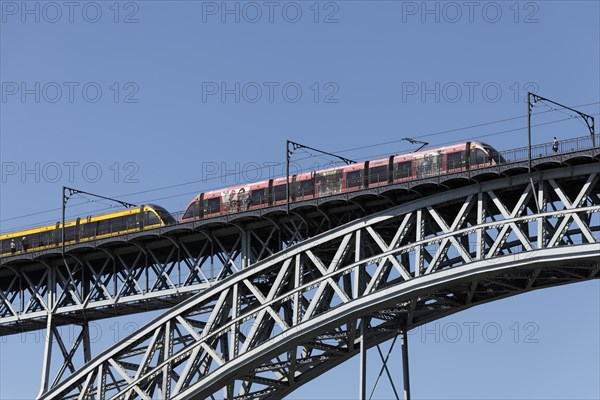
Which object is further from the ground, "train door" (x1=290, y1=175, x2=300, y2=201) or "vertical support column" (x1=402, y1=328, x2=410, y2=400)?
"train door" (x1=290, y1=175, x2=300, y2=201)

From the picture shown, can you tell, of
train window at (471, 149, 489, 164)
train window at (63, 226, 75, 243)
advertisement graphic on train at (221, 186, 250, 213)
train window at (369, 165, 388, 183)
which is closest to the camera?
train window at (471, 149, 489, 164)

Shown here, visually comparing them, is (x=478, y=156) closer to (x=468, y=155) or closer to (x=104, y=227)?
(x=468, y=155)

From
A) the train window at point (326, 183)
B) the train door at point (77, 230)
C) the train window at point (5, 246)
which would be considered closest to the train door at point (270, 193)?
the train window at point (326, 183)

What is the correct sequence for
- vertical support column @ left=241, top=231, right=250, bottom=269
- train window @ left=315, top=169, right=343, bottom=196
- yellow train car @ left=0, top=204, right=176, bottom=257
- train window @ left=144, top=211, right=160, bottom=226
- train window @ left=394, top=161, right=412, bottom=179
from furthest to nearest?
yellow train car @ left=0, top=204, right=176, bottom=257, train window @ left=144, top=211, right=160, bottom=226, vertical support column @ left=241, top=231, right=250, bottom=269, train window @ left=315, top=169, right=343, bottom=196, train window @ left=394, top=161, right=412, bottom=179

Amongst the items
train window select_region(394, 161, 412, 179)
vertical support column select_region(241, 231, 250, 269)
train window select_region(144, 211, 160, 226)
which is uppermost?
train window select_region(144, 211, 160, 226)

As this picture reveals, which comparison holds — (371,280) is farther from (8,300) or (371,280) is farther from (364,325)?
(8,300)

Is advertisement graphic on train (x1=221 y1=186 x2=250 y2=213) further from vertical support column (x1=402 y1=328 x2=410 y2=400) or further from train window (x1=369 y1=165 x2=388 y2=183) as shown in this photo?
vertical support column (x1=402 y1=328 x2=410 y2=400)

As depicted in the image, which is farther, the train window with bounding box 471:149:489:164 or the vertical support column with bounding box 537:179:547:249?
the train window with bounding box 471:149:489:164

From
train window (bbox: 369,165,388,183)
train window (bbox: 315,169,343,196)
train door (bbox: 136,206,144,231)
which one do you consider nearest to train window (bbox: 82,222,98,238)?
train door (bbox: 136,206,144,231)
